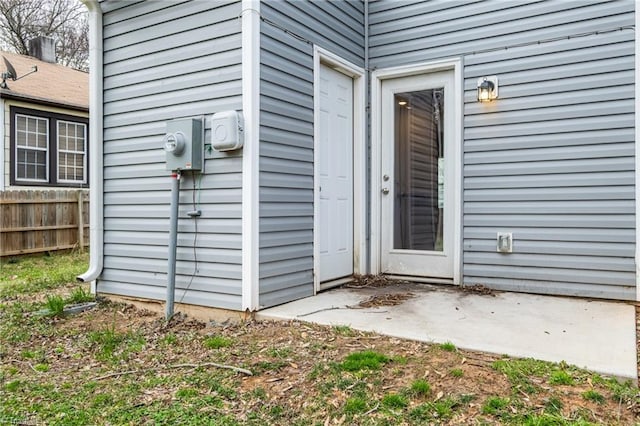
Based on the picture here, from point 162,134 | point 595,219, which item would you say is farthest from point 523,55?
point 162,134

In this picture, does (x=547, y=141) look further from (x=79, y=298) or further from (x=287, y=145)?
(x=79, y=298)

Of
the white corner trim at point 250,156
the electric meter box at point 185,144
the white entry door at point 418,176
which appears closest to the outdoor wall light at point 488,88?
the white entry door at point 418,176

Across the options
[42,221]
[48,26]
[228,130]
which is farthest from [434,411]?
[48,26]

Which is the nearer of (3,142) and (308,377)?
(308,377)

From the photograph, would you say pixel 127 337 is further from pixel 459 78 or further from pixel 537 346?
pixel 459 78

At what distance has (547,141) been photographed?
4066mm

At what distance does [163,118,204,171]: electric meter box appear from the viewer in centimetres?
360

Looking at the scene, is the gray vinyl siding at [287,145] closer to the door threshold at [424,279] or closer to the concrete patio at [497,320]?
the concrete patio at [497,320]

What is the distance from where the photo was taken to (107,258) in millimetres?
4355

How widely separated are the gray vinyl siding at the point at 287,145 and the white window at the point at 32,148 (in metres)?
7.59

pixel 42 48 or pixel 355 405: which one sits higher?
pixel 42 48

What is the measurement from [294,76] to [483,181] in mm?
1991

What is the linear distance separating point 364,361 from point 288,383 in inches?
16.2

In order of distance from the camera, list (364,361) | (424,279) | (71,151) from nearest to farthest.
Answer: (364,361) → (424,279) → (71,151)
